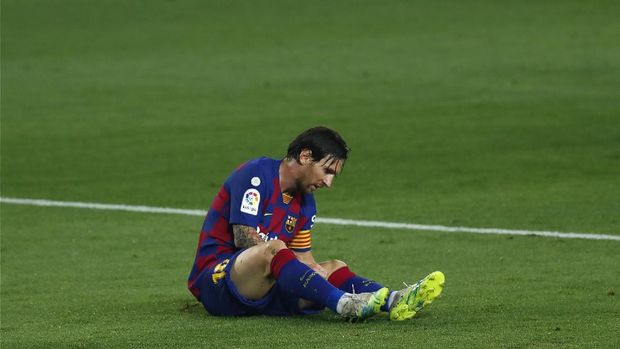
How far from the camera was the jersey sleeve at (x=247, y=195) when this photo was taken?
839 cm

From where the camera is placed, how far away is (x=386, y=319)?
8352 mm

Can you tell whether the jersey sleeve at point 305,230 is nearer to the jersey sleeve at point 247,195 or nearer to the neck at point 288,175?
the neck at point 288,175

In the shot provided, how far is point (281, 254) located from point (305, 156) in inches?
25.5

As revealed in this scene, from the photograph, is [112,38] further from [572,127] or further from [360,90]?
[572,127]

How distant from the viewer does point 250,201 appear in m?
8.40

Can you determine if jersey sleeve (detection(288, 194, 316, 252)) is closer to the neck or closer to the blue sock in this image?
the neck

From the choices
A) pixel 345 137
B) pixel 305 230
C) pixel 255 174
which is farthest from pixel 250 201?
pixel 345 137

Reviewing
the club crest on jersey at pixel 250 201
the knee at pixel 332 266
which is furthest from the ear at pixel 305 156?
the knee at pixel 332 266

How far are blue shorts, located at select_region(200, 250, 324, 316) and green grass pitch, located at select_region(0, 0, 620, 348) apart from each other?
0.39 ft

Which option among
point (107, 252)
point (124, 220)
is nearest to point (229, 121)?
point (124, 220)

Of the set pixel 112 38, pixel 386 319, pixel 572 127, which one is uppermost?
pixel 112 38

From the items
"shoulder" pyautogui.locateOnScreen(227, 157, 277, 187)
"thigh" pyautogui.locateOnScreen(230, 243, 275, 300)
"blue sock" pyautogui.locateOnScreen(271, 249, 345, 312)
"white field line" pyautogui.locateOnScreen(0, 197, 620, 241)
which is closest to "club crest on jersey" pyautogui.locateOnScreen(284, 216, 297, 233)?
"shoulder" pyautogui.locateOnScreen(227, 157, 277, 187)

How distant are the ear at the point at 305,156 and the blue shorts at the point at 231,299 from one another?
68cm

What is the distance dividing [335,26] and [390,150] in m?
11.2
